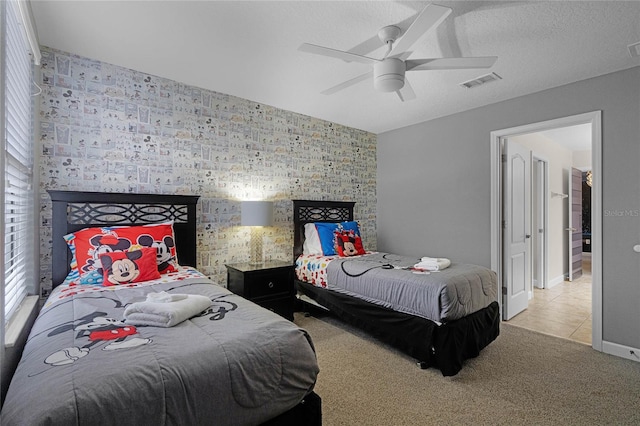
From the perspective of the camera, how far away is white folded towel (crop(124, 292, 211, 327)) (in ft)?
4.70

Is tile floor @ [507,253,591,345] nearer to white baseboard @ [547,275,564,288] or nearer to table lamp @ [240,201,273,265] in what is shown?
white baseboard @ [547,275,564,288]

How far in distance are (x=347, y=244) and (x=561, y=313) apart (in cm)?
278

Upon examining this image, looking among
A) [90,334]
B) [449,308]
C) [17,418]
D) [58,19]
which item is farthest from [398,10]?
[17,418]

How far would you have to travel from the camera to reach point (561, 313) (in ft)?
12.6

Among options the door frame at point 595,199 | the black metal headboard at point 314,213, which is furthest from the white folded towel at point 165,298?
the door frame at point 595,199

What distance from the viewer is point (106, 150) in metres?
2.71

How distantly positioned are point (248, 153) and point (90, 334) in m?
2.58

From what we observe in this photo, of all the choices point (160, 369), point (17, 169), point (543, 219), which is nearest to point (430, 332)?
point (160, 369)

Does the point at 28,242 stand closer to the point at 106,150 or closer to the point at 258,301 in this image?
the point at 106,150

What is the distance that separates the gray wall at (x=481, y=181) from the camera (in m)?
2.71

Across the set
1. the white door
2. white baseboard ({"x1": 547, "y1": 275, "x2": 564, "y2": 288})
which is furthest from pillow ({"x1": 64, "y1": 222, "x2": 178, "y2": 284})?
white baseboard ({"x1": 547, "y1": 275, "x2": 564, "y2": 288})

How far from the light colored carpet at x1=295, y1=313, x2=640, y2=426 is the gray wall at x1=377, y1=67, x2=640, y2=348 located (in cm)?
69

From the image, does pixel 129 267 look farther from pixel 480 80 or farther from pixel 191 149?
pixel 480 80


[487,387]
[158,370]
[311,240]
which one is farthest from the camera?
[311,240]
